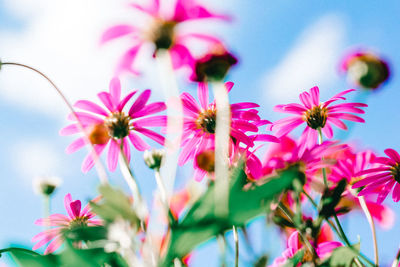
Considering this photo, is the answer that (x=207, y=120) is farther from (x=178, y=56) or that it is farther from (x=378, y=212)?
(x=378, y=212)

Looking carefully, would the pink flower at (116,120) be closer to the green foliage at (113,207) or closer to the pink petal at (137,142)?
the pink petal at (137,142)

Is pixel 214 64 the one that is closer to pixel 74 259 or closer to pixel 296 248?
pixel 74 259

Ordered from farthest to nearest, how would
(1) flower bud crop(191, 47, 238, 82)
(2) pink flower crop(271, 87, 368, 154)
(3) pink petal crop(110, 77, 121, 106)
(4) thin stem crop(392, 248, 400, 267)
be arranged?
(2) pink flower crop(271, 87, 368, 154), (3) pink petal crop(110, 77, 121, 106), (4) thin stem crop(392, 248, 400, 267), (1) flower bud crop(191, 47, 238, 82)

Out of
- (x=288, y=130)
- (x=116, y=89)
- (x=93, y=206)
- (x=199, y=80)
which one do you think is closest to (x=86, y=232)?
(x=93, y=206)

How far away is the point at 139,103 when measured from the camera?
641 millimetres

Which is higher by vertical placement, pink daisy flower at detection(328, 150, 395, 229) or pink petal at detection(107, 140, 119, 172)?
pink petal at detection(107, 140, 119, 172)

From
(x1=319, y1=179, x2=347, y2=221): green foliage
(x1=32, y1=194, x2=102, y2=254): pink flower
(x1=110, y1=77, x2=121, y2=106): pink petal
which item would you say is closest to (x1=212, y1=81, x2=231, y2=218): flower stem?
(x1=319, y1=179, x2=347, y2=221): green foliage

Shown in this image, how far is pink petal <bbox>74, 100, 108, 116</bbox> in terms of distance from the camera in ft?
2.01

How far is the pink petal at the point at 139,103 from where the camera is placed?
0.62 meters

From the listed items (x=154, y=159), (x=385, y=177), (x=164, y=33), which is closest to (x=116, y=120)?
(x=154, y=159)

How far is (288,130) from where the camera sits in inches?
30.4

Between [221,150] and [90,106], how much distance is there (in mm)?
299

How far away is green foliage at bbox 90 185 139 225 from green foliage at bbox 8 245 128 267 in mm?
57

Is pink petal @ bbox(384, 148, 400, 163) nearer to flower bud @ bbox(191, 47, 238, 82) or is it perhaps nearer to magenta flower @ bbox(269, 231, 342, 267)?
magenta flower @ bbox(269, 231, 342, 267)
